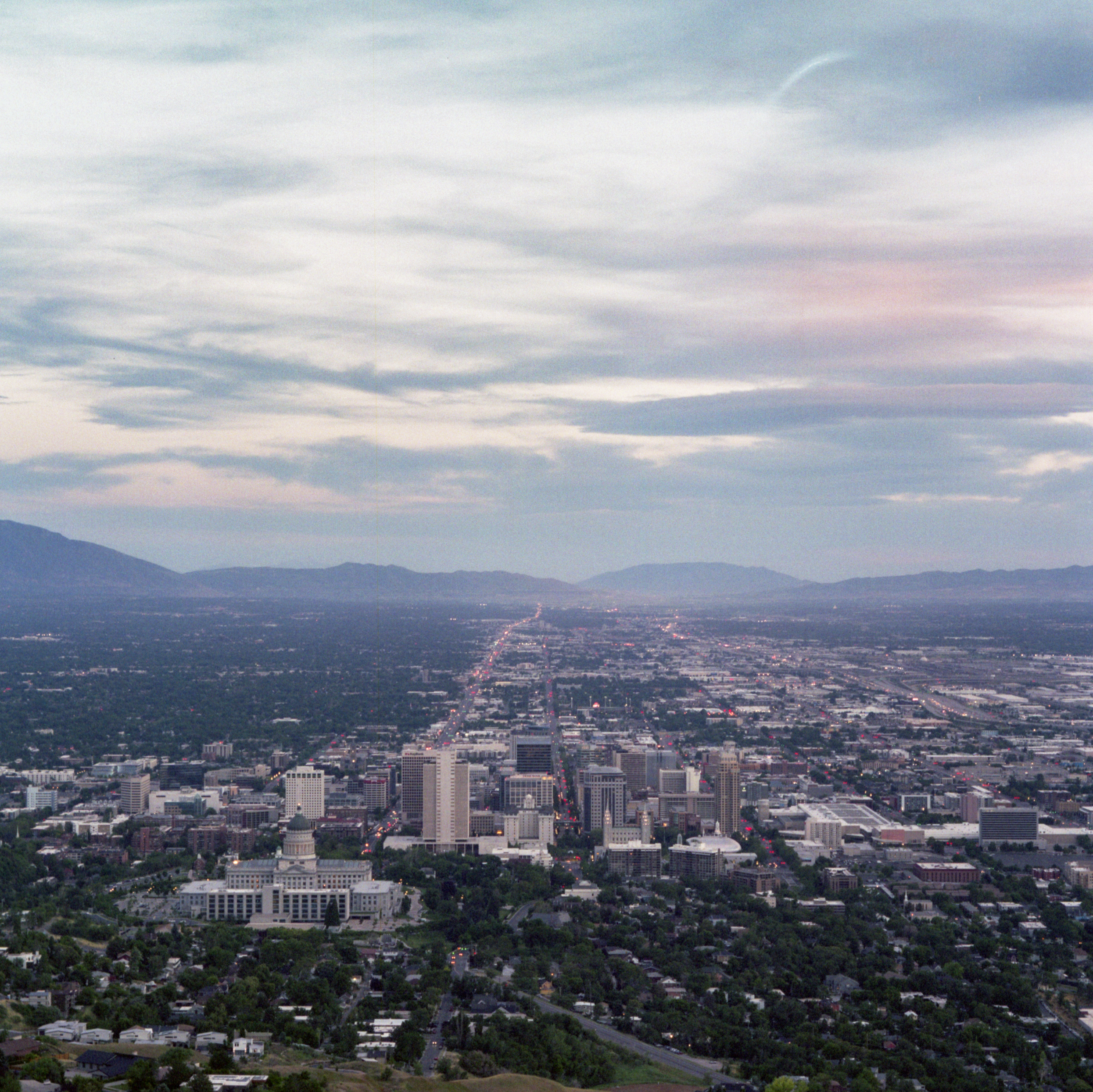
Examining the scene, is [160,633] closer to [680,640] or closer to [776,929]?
[680,640]

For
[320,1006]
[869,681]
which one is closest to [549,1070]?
[320,1006]

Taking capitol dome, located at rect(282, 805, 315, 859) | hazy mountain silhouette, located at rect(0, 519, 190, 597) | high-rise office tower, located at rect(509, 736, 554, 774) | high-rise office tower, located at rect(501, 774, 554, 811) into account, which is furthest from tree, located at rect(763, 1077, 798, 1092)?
hazy mountain silhouette, located at rect(0, 519, 190, 597)

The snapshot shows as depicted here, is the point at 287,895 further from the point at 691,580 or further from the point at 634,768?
the point at 691,580

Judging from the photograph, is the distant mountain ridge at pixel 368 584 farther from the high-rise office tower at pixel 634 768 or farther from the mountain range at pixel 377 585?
the high-rise office tower at pixel 634 768

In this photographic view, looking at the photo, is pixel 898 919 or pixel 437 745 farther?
pixel 437 745

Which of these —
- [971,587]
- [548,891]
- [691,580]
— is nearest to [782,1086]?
[548,891]

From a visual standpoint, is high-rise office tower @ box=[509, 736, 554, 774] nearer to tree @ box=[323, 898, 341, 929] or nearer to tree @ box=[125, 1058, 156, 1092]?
tree @ box=[323, 898, 341, 929]
